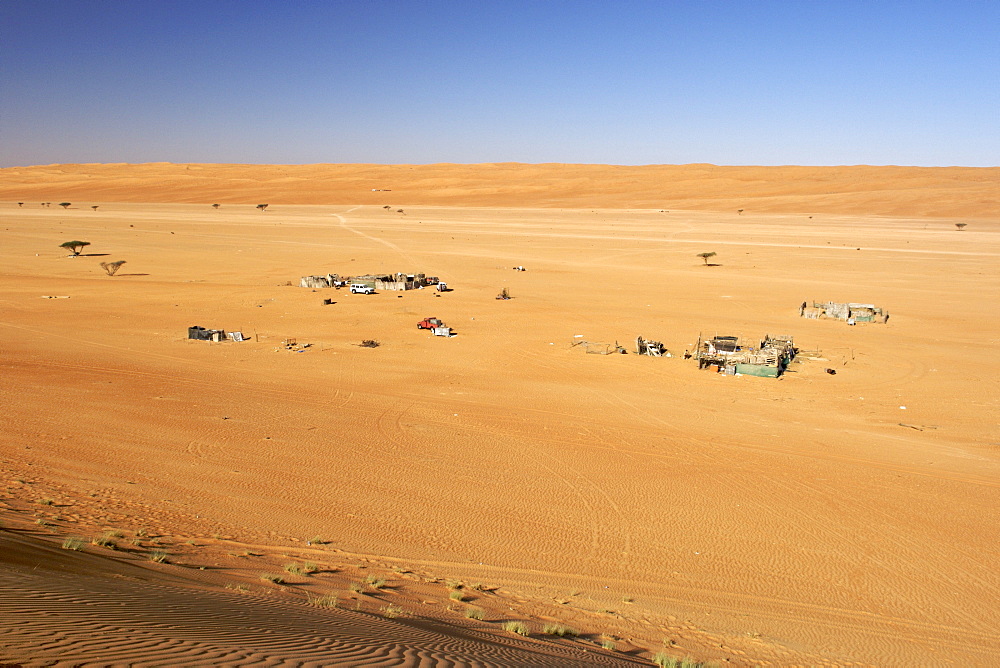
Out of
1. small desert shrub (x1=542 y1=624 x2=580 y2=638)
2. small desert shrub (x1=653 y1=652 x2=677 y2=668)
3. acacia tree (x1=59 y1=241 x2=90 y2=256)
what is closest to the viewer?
small desert shrub (x1=653 y1=652 x2=677 y2=668)

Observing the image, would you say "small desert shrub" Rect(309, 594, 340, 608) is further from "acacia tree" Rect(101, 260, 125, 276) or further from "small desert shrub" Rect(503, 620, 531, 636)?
"acacia tree" Rect(101, 260, 125, 276)

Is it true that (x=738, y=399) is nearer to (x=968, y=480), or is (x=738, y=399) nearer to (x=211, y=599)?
(x=968, y=480)

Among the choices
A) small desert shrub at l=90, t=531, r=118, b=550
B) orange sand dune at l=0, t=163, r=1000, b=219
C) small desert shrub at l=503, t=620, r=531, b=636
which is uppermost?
orange sand dune at l=0, t=163, r=1000, b=219

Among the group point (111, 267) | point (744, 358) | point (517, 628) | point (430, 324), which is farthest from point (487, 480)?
point (111, 267)

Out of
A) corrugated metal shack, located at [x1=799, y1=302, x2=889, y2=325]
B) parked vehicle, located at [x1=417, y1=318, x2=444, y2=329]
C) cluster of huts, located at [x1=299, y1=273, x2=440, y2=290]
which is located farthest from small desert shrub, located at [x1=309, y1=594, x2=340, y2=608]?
cluster of huts, located at [x1=299, y1=273, x2=440, y2=290]

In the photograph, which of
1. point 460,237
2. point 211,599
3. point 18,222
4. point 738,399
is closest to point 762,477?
point 738,399

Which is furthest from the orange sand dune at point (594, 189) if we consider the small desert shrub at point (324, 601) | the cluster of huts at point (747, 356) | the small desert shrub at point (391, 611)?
the small desert shrub at point (324, 601)
